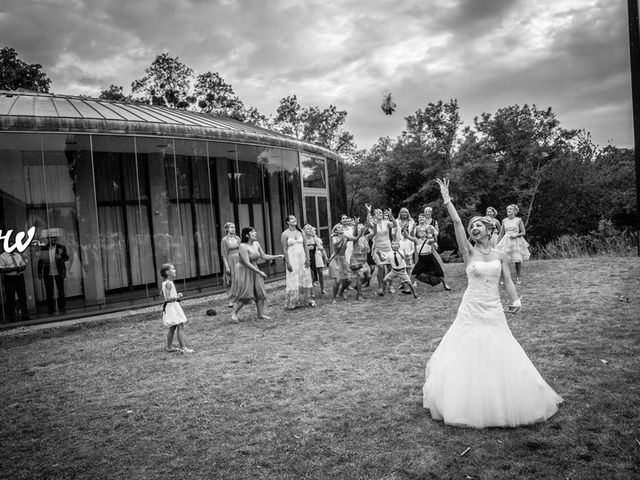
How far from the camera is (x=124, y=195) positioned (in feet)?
43.3

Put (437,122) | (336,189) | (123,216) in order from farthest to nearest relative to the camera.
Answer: (437,122) < (336,189) < (123,216)

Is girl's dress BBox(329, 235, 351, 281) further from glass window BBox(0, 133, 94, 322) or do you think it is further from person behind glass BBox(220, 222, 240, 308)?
glass window BBox(0, 133, 94, 322)

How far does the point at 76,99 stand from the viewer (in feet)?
44.6

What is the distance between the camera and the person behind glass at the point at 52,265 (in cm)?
1038

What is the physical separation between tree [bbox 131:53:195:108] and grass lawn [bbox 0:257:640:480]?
31335 millimetres

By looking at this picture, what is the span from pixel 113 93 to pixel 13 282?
2876 centimetres

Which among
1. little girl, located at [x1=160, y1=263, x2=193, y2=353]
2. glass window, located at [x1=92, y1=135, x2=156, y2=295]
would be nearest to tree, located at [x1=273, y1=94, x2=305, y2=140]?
glass window, located at [x1=92, y1=135, x2=156, y2=295]

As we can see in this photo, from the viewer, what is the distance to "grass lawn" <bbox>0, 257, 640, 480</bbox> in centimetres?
355

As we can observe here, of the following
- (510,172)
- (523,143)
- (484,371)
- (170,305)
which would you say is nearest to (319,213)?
(170,305)

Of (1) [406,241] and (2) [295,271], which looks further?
(1) [406,241]

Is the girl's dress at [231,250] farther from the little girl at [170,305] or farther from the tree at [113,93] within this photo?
the tree at [113,93]

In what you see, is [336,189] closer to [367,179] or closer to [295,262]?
[295,262]

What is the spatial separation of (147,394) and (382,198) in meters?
25.0

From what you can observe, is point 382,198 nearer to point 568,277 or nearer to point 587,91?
point 587,91
